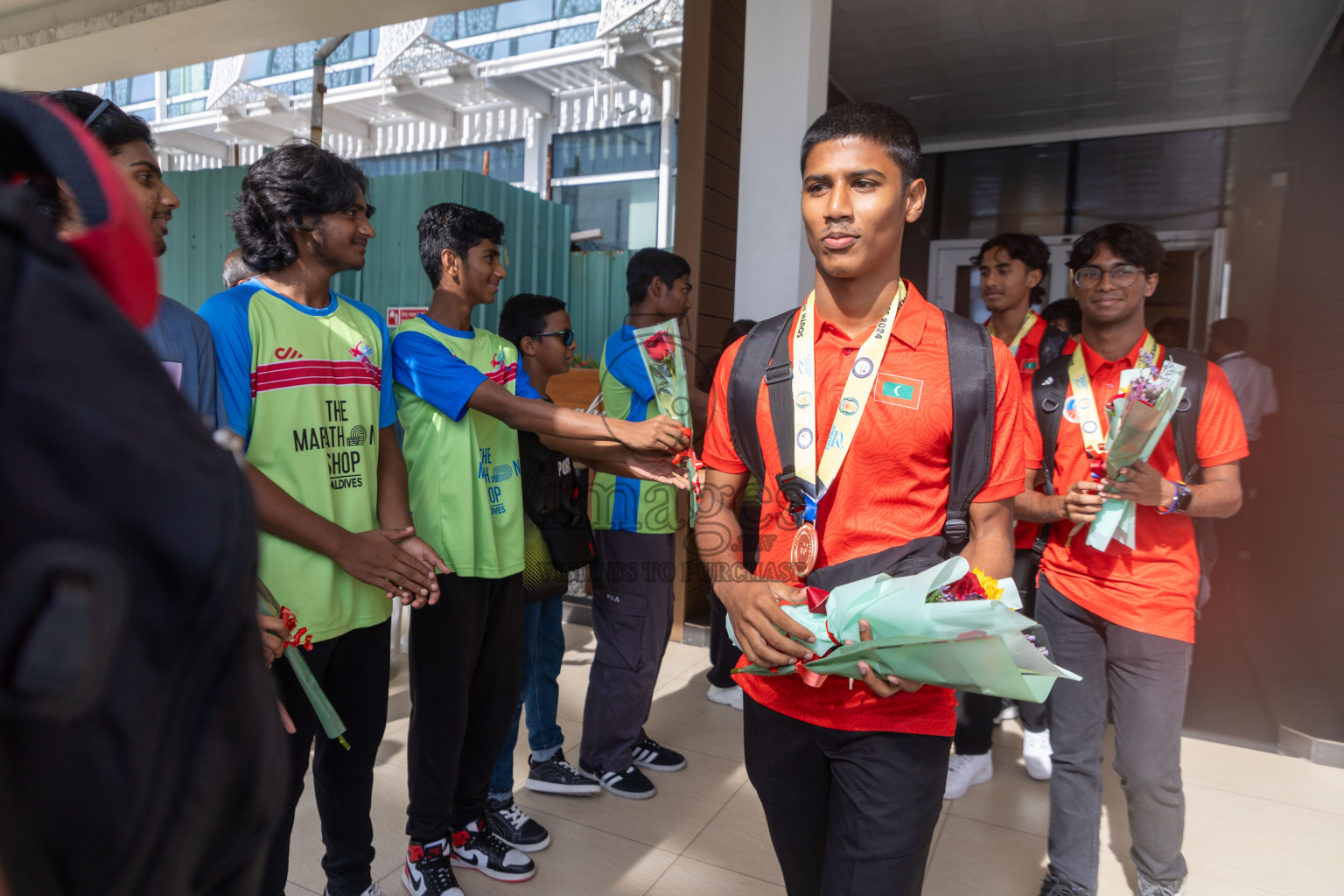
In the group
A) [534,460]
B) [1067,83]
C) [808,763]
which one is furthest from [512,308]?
[1067,83]

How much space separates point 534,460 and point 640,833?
58.1 inches

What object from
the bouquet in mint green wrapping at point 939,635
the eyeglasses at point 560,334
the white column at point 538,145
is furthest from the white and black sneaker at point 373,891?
the white column at point 538,145

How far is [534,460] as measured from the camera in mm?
2955

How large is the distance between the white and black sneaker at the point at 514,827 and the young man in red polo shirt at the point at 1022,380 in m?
1.70

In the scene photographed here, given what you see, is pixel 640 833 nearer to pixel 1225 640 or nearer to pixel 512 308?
pixel 512 308

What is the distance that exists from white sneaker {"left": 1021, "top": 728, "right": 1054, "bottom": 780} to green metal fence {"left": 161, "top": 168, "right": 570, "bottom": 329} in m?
5.51

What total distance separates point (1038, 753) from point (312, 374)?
3372 millimetres

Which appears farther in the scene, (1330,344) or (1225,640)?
(1225,640)

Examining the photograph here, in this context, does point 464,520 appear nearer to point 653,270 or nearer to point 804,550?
point 804,550

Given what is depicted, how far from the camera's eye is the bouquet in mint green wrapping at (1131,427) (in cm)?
223

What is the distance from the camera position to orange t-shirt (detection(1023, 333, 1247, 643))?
238 cm

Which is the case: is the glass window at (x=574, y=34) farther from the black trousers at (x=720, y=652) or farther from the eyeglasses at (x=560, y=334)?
the black trousers at (x=720, y=652)

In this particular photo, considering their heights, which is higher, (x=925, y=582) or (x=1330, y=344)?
(x=1330, y=344)

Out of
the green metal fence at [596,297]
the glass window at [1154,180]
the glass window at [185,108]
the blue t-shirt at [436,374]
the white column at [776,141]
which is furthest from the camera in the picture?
the glass window at [185,108]
